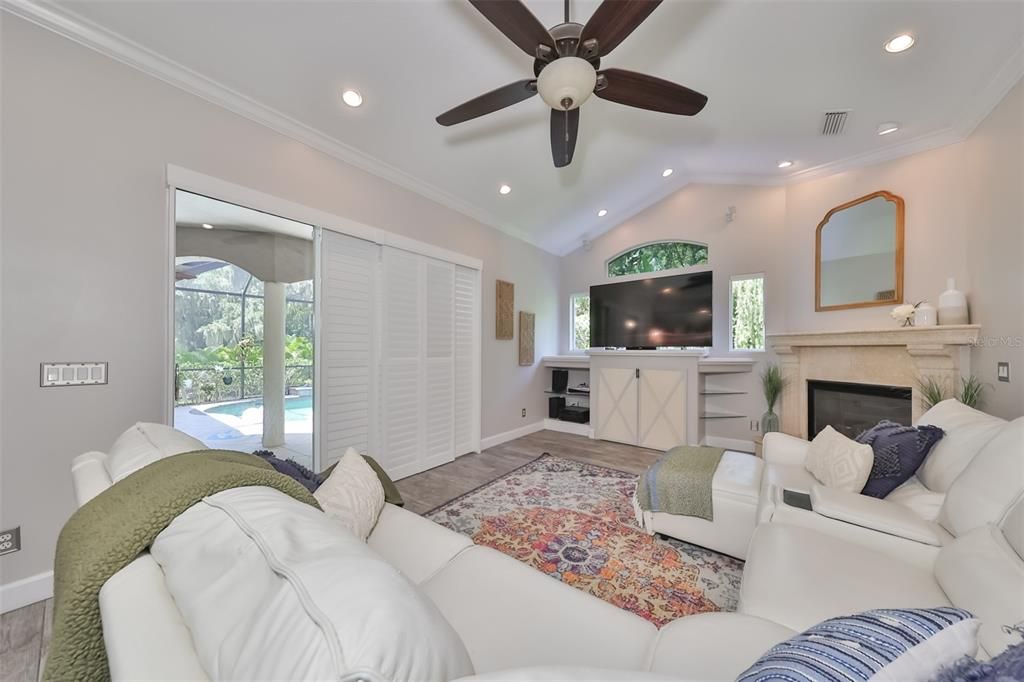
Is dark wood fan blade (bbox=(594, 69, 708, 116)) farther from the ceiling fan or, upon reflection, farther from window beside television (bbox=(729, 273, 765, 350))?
window beside television (bbox=(729, 273, 765, 350))

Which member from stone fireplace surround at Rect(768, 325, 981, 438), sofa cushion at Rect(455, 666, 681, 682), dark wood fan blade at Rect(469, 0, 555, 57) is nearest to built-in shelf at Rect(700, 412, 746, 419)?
stone fireplace surround at Rect(768, 325, 981, 438)

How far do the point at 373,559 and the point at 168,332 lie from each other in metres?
2.31

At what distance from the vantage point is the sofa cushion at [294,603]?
368mm

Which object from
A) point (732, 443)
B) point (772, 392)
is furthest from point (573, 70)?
point (732, 443)

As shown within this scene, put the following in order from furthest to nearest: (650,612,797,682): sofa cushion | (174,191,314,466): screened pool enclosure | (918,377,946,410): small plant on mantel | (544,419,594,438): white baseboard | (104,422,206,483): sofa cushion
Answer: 1. (544,419,594,438): white baseboard
2. (918,377,946,410): small plant on mantel
3. (174,191,314,466): screened pool enclosure
4. (104,422,206,483): sofa cushion
5. (650,612,797,682): sofa cushion

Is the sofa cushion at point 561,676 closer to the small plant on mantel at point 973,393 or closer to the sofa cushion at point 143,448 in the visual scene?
the sofa cushion at point 143,448

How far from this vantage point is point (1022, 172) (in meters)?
2.00

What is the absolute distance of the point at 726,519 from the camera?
1919 millimetres

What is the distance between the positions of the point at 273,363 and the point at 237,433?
0.54 metres

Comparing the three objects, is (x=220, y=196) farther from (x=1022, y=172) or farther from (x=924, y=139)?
(x=924, y=139)

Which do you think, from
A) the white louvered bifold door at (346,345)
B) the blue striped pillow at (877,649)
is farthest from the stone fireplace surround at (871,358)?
the white louvered bifold door at (346,345)

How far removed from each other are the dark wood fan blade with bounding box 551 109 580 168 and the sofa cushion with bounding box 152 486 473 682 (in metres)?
2.11

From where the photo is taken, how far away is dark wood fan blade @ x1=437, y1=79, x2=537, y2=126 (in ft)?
5.92

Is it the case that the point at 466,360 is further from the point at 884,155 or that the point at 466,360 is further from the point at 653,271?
the point at 884,155
